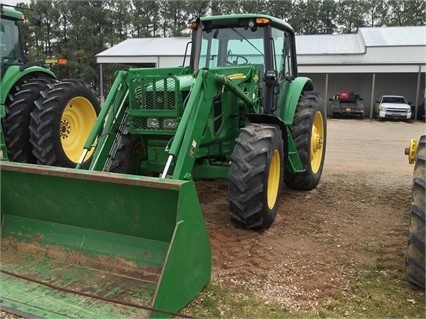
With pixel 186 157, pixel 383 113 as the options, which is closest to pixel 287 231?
pixel 186 157

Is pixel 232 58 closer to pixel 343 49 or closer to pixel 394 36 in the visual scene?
pixel 343 49

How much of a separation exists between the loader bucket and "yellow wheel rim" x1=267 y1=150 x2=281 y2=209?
158cm

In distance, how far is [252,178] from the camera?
4.38m

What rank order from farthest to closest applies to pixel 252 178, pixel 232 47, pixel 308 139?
pixel 308 139 < pixel 232 47 < pixel 252 178

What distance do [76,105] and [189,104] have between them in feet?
10.5

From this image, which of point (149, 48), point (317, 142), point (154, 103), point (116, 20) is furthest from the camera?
point (116, 20)

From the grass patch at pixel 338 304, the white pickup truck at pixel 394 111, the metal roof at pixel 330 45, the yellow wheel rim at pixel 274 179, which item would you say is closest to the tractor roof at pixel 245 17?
the yellow wheel rim at pixel 274 179

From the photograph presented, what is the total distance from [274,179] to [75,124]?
342 cm

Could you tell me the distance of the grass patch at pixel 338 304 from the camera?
10.8 ft

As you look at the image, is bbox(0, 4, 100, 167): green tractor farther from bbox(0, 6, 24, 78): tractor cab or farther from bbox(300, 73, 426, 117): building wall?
bbox(300, 73, 426, 117): building wall

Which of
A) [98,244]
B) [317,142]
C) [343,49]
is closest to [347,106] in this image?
[343,49]

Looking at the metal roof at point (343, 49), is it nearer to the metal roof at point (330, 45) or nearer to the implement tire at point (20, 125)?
the metal roof at point (330, 45)

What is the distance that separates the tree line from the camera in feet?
136

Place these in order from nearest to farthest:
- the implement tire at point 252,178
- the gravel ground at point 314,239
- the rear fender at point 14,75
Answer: the gravel ground at point 314,239, the implement tire at point 252,178, the rear fender at point 14,75
